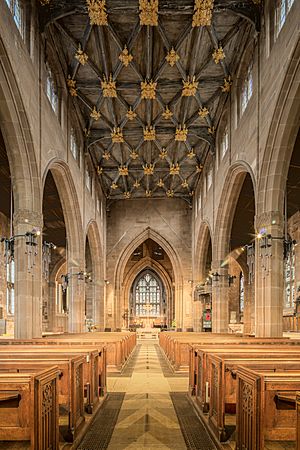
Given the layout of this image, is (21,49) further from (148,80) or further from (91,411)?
(91,411)

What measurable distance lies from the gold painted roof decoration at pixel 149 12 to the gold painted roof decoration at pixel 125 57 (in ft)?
4.87

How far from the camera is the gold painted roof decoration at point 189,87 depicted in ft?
58.6

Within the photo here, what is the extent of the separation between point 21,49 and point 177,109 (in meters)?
9.95

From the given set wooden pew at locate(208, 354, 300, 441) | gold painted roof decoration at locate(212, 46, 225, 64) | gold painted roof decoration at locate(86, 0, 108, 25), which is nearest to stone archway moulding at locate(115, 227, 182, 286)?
gold painted roof decoration at locate(212, 46, 225, 64)

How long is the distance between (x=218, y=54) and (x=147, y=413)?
12.6m

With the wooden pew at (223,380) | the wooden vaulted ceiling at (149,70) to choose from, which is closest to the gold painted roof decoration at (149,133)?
the wooden vaulted ceiling at (149,70)

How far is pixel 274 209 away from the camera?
13.3 metres

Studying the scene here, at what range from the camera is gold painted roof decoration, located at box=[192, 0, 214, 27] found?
13758mm

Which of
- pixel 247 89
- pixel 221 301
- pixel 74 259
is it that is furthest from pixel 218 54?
pixel 74 259

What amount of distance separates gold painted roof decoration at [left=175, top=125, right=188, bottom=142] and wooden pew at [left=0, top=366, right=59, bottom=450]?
59.7 feet

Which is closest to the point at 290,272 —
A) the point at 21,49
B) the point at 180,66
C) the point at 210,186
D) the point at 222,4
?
the point at 210,186

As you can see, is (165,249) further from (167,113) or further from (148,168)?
(167,113)

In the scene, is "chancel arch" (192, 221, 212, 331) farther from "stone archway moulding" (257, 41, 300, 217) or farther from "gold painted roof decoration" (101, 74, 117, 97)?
"stone archway moulding" (257, 41, 300, 217)

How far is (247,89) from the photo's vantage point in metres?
16.2
